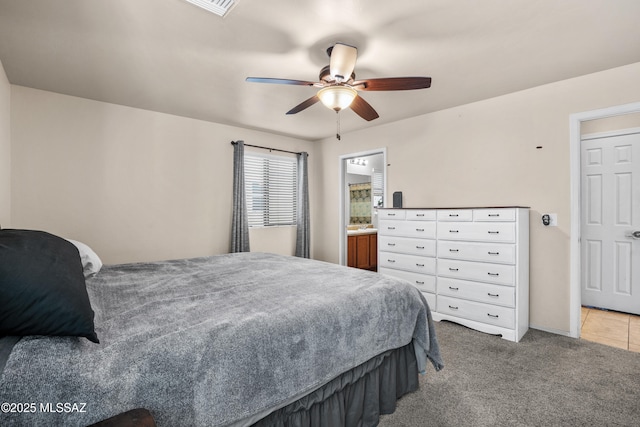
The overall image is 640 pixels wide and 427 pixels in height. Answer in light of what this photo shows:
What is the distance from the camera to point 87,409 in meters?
0.87

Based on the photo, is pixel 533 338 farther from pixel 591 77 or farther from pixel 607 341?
pixel 591 77

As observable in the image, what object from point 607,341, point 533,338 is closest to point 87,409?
point 533,338

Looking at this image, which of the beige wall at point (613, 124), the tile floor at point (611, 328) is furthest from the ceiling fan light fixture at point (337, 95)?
the tile floor at point (611, 328)

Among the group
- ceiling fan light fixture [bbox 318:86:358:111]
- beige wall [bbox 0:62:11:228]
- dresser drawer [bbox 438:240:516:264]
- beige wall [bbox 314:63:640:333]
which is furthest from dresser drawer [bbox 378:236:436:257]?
beige wall [bbox 0:62:11:228]

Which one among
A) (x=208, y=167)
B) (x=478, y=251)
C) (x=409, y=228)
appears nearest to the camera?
(x=478, y=251)

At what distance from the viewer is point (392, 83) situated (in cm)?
224

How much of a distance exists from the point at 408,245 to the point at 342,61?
2.26 meters

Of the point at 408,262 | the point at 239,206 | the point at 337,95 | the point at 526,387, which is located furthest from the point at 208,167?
the point at 526,387

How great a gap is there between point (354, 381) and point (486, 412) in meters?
0.90

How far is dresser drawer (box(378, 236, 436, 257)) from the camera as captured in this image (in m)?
3.40

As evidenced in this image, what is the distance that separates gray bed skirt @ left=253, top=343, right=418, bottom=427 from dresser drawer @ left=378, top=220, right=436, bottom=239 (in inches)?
66.4

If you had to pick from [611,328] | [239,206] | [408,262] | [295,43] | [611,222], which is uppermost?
[295,43]

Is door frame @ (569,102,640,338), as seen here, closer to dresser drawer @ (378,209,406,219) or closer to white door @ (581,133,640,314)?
white door @ (581,133,640,314)

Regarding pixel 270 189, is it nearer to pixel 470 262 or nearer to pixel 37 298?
pixel 470 262
